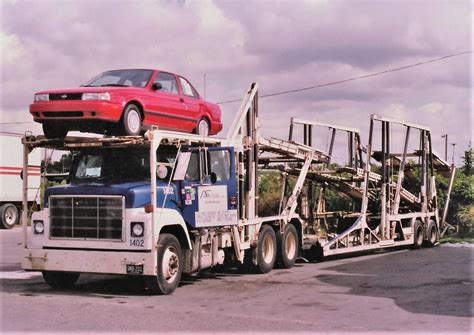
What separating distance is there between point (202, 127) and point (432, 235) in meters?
9.95

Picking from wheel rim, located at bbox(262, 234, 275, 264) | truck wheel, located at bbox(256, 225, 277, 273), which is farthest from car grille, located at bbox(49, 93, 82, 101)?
wheel rim, located at bbox(262, 234, 275, 264)

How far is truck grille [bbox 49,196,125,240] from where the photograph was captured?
34.6 feet

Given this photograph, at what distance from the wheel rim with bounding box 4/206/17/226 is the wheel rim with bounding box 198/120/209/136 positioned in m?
17.0

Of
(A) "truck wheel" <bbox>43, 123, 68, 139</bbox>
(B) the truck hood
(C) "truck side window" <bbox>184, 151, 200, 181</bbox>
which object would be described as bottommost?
(B) the truck hood

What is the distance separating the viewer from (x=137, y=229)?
10375 millimetres

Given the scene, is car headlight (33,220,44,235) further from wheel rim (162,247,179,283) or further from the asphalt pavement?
wheel rim (162,247,179,283)

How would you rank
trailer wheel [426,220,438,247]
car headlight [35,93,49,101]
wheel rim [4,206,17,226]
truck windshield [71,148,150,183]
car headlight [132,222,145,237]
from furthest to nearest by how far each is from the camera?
wheel rim [4,206,17,226], trailer wheel [426,220,438,247], car headlight [35,93,49,101], truck windshield [71,148,150,183], car headlight [132,222,145,237]

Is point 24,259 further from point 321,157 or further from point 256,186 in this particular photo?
point 321,157

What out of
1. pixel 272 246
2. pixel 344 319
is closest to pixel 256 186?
pixel 272 246

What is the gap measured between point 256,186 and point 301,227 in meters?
2.27

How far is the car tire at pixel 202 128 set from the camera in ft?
44.7

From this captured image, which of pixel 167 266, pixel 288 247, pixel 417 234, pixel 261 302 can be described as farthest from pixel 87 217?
pixel 417 234

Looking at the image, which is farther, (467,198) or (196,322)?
(467,198)

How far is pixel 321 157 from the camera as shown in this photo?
17.1 metres
